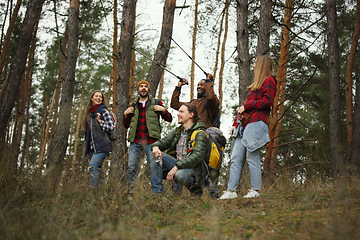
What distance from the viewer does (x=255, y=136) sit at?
3.65 meters

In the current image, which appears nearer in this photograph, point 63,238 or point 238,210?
point 63,238

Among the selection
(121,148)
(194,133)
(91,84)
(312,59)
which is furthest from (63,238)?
(91,84)

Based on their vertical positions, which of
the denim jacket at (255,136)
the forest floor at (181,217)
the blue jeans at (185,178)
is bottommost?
the forest floor at (181,217)

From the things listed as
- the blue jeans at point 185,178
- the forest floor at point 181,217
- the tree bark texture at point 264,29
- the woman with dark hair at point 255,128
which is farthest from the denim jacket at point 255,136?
the tree bark texture at point 264,29

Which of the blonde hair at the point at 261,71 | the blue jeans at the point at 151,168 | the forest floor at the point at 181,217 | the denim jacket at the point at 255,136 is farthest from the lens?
the blue jeans at the point at 151,168

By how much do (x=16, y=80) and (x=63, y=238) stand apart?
486cm

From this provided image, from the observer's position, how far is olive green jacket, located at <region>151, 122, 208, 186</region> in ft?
12.2

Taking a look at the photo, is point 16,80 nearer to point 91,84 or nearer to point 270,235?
point 270,235

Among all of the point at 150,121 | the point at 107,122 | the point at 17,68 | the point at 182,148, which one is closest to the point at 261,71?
the point at 182,148

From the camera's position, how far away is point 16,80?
5961 mm

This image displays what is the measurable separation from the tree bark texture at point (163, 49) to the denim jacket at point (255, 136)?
3.33 meters

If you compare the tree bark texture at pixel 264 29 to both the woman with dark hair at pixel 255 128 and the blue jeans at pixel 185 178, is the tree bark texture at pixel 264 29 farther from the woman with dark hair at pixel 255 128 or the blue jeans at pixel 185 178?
the blue jeans at pixel 185 178

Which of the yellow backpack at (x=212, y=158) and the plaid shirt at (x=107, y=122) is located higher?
the plaid shirt at (x=107, y=122)

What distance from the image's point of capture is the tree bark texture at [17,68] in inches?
229
